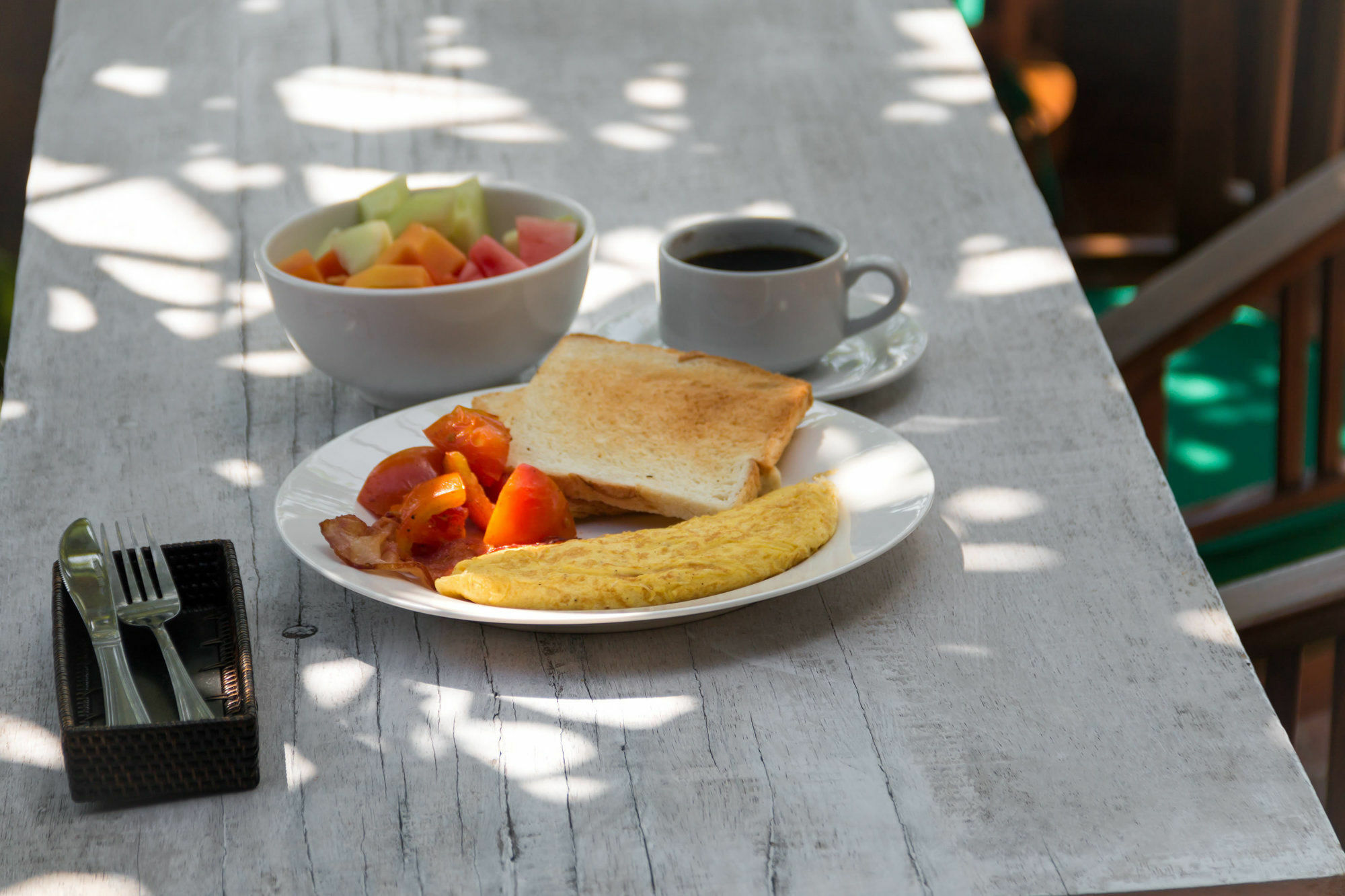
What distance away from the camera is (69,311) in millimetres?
1481

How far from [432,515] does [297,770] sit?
8.7 inches

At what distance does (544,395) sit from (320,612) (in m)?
0.30

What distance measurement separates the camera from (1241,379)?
12.9ft

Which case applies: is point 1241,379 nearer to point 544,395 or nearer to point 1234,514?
point 1234,514

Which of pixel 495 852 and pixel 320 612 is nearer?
pixel 495 852

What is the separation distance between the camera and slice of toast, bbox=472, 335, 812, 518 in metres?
1.05

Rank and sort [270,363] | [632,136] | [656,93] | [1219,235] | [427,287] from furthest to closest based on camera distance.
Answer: [1219,235] → [656,93] → [632,136] → [270,363] → [427,287]

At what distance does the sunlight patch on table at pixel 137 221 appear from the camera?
1.61m

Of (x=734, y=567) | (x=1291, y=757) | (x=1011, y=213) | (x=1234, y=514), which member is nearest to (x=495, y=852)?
(x=734, y=567)

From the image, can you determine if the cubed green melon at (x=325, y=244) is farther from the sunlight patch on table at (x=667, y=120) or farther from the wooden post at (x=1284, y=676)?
the wooden post at (x=1284, y=676)

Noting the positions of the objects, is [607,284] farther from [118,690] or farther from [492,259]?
[118,690]

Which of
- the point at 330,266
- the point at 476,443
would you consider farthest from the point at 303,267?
the point at 476,443

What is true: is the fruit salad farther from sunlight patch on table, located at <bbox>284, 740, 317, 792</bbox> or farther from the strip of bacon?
sunlight patch on table, located at <bbox>284, 740, 317, 792</bbox>

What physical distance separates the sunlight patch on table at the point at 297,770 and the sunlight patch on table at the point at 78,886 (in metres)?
0.11
